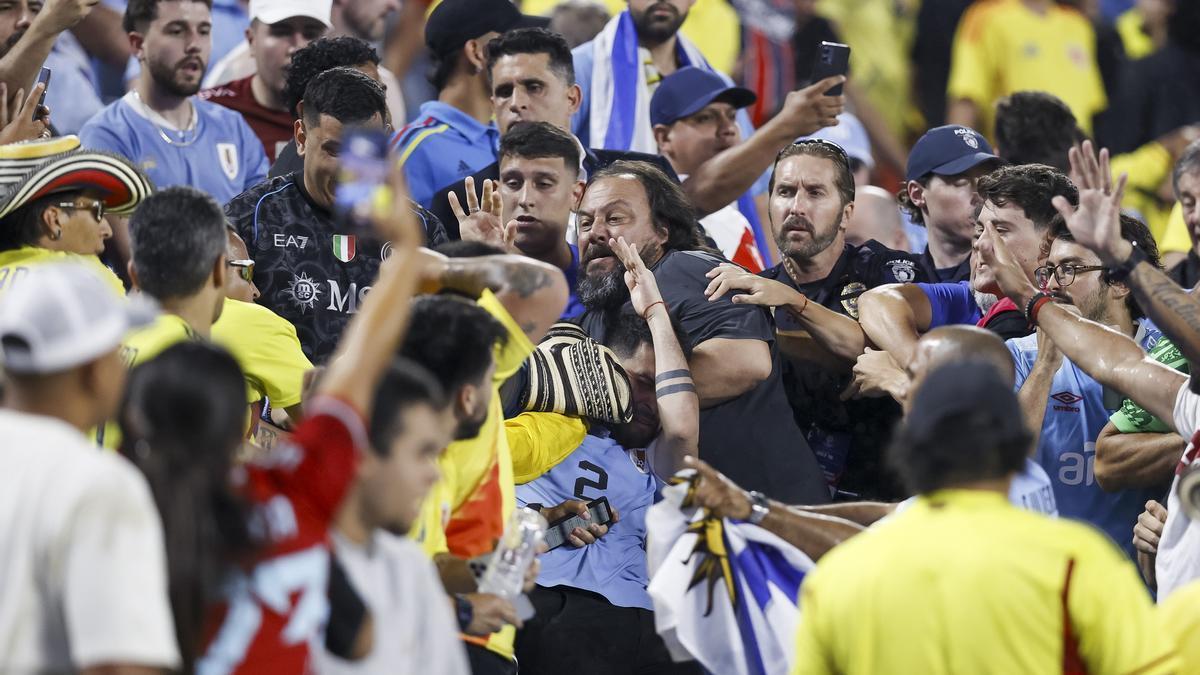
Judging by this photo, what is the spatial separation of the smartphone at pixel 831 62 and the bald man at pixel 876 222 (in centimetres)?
166

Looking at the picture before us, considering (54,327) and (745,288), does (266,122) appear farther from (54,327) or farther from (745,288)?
(54,327)

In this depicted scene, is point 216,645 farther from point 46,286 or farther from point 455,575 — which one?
point 455,575

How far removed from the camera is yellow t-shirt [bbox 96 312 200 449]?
4434mm

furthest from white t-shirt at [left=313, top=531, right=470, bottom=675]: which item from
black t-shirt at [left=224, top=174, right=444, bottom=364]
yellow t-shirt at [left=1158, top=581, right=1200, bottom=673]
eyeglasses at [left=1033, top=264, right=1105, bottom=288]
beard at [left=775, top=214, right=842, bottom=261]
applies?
beard at [left=775, top=214, right=842, bottom=261]

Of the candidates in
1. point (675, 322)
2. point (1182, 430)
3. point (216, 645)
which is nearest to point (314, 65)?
point (675, 322)

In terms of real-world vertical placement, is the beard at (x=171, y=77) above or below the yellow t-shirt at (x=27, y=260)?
above

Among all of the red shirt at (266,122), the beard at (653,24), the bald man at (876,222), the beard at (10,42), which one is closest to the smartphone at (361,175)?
the beard at (10,42)

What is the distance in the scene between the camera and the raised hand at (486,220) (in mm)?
6180

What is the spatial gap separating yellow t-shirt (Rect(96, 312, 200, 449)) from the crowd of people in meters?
0.01

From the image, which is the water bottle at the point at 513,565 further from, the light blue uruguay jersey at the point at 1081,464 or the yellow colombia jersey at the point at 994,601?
the light blue uruguay jersey at the point at 1081,464

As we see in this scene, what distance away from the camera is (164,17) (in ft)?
27.2

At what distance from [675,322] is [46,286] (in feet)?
11.4

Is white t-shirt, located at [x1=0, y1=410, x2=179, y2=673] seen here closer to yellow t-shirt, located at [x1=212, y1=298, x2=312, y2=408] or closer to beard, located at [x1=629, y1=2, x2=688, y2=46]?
yellow t-shirt, located at [x1=212, y1=298, x2=312, y2=408]

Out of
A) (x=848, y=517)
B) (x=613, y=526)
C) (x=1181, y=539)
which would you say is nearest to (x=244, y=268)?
(x=613, y=526)
